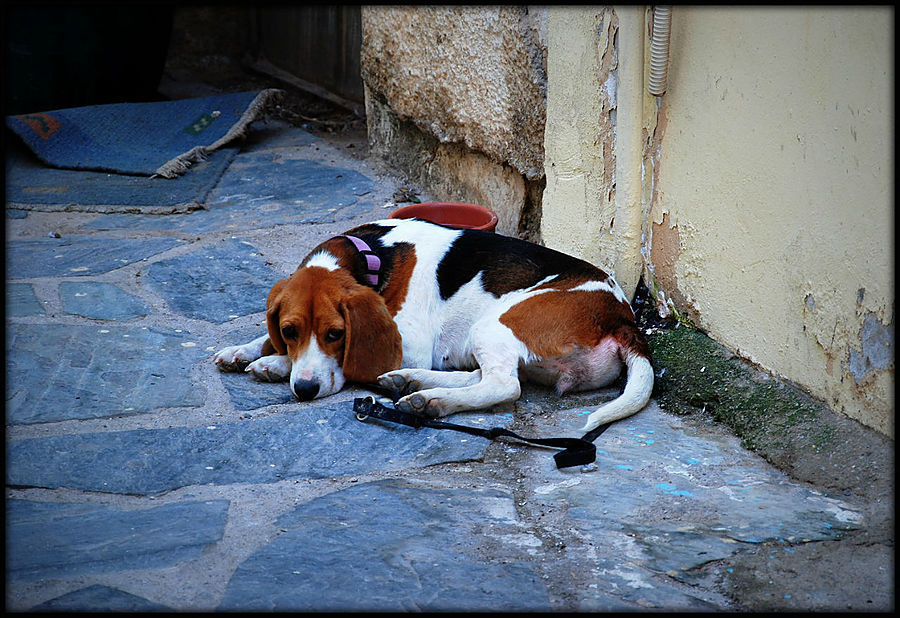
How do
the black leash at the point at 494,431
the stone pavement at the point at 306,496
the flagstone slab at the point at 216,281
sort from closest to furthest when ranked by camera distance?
1. the stone pavement at the point at 306,496
2. the black leash at the point at 494,431
3. the flagstone slab at the point at 216,281

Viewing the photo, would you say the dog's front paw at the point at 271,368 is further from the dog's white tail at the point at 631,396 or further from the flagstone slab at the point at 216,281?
the dog's white tail at the point at 631,396

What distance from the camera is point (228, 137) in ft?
20.3

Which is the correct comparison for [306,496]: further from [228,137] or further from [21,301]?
[228,137]

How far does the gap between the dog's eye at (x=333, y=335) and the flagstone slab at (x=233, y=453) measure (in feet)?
0.91

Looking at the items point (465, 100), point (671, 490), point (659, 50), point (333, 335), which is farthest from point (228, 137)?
point (671, 490)

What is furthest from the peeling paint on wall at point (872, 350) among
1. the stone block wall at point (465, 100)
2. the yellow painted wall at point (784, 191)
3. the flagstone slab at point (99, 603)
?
the stone block wall at point (465, 100)

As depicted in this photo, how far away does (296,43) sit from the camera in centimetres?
847

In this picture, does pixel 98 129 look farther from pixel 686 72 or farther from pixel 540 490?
pixel 540 490

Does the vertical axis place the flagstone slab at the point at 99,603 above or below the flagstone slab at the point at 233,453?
above

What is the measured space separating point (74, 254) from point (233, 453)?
233cm

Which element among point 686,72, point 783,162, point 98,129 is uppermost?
point 686,72

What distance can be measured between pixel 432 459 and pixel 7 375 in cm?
155

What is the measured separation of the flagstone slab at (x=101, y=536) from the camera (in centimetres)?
196

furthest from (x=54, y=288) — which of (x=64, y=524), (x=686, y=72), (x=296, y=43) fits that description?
(x=296, y=43)
